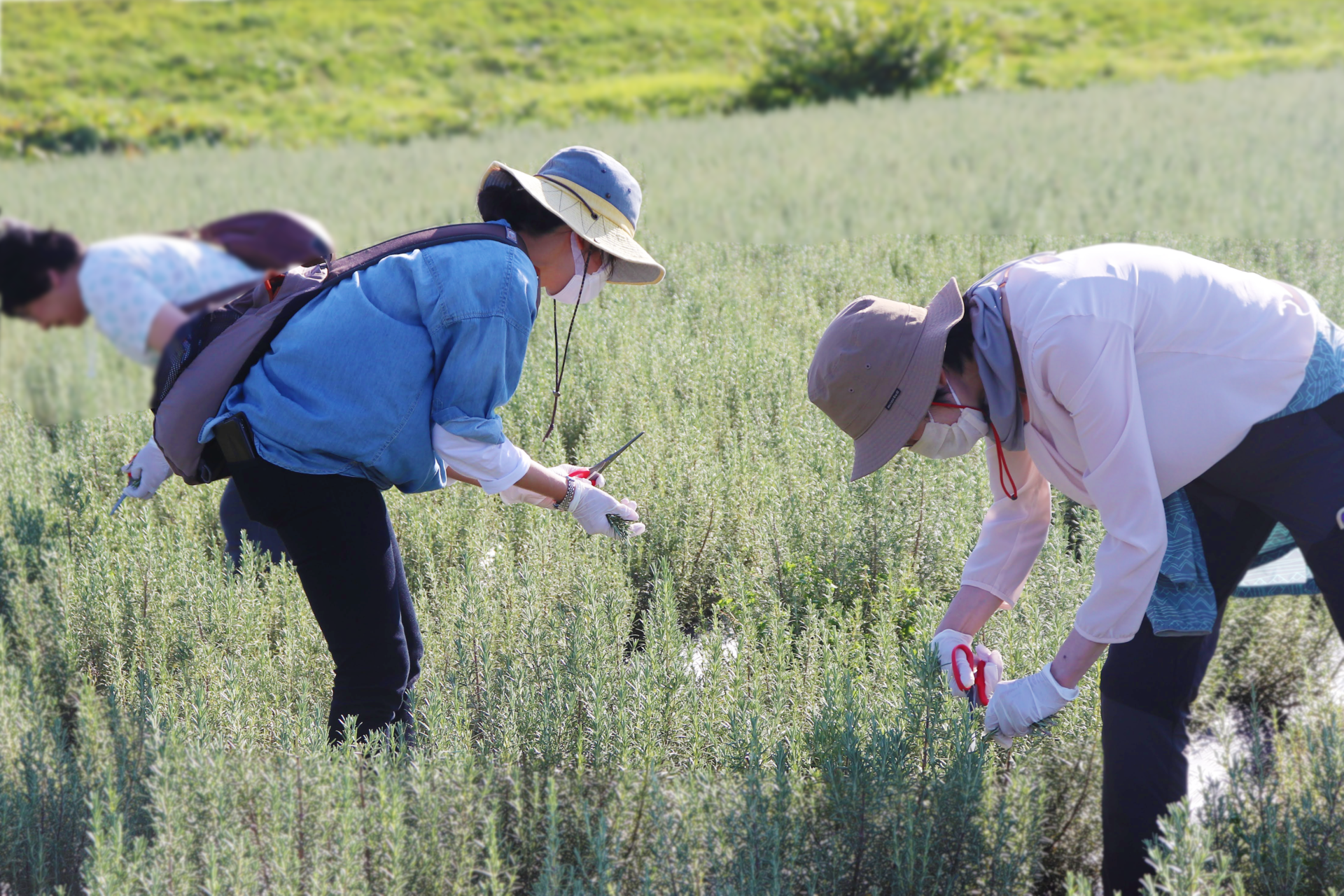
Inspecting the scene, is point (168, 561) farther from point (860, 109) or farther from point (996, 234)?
point (860, 109)

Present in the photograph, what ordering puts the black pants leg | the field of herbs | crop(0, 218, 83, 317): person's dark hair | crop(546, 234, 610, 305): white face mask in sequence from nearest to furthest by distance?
crop(0, 218, 83, 317): person's dark hair < the field of herbs < crop(546, 234, 610, 305): white face mask < the black pants leg

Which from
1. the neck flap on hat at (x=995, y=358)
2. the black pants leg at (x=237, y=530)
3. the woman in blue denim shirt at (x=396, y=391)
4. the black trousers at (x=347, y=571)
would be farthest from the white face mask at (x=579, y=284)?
the black pants leg at (x=237, y=530)

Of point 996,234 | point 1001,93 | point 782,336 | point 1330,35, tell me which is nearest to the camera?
point 782,336

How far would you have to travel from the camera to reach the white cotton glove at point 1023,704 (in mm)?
2078

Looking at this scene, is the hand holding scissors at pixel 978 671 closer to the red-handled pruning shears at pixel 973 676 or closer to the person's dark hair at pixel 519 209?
Answer: the red-handled pruning shears at pixel 973 676

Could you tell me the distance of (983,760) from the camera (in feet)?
7.20

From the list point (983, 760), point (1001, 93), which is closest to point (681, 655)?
point (983, 760)

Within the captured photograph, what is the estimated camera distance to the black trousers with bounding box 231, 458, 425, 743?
7.79 feet

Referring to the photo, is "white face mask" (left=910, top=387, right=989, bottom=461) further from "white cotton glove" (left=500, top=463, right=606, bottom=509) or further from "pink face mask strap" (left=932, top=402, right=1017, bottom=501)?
→ "white cotton glove" (left=500, top=463, right=606, bottom=509)

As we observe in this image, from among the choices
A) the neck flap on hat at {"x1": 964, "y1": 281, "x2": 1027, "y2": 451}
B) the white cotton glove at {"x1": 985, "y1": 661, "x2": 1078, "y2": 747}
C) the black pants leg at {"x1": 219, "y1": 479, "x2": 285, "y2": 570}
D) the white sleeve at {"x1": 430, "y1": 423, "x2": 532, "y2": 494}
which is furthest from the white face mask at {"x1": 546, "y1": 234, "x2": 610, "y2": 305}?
the black pants leg at {"x1": 219, "y1": 479, "x2": 285, "y2": 570}

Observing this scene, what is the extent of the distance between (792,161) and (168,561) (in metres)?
10.6

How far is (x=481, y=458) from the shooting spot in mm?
2301

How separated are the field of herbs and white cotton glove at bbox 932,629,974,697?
55 mm

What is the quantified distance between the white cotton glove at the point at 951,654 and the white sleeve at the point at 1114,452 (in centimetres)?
38
